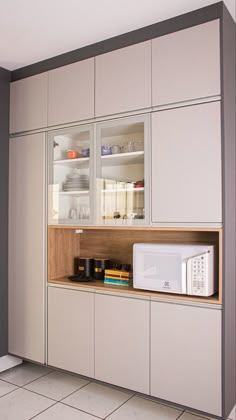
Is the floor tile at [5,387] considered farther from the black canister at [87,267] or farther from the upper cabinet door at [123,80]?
Answer: the upper cabinet door at [123,80]

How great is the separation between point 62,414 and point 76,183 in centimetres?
158

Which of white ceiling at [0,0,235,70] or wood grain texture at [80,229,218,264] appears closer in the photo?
white ceiling at [0,0,235,70]

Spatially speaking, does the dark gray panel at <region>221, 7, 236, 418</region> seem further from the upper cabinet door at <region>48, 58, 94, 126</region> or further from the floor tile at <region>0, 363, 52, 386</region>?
the floor tile at <region>0, 363, 52, 386</region>

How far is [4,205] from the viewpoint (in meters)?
3.12

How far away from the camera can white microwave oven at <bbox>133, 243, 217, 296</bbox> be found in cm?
214

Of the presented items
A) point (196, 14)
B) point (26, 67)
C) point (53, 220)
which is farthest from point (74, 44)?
point (53, 220)

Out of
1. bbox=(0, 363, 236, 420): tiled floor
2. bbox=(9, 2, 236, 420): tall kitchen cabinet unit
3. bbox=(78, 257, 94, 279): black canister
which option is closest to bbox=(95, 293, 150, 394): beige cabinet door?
bbox=(9, 2, 236, 420): tall kitchen cabinet unit

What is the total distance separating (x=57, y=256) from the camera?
9.72ft

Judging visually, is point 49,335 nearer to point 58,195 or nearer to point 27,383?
point 27,383

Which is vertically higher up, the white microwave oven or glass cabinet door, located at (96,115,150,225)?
glass cabinet door, located at (96,115,150,225)

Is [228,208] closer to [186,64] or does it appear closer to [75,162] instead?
[186,64]

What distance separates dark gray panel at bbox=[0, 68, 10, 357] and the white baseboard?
0.05 m

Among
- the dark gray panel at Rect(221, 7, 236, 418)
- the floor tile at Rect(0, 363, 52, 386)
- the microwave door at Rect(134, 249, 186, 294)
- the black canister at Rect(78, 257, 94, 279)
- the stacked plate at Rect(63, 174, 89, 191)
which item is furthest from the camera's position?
the black canister at Rect(78, 257, 94, 279)

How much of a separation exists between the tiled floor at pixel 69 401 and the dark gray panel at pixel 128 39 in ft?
7.84
